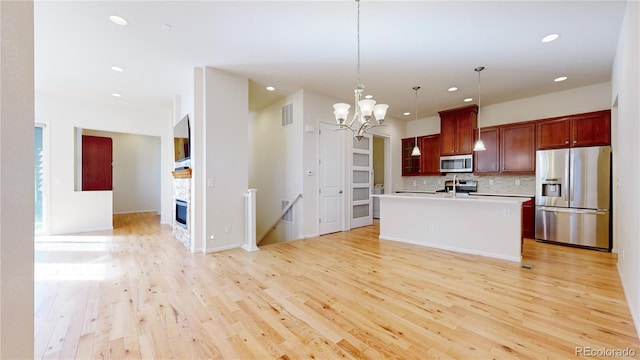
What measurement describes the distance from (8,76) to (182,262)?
344 centimetres

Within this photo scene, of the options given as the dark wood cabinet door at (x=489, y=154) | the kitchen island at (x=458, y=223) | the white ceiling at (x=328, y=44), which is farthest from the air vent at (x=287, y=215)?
the dark wood cabinet door at (x=489, y=154)

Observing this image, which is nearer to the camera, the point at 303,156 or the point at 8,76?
the point at 8,76

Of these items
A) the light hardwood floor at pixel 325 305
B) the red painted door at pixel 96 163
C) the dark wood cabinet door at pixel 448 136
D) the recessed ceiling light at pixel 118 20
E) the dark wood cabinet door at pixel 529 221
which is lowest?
the light hardwood floor at pixel 325 305

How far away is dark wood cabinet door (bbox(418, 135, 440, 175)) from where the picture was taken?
666 cm

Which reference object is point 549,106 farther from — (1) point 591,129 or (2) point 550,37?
(2) point 550,37

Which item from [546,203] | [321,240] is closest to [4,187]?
[321,240]

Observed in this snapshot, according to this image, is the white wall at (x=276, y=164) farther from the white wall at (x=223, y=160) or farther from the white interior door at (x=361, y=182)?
the white interior door at (x=361, y=182)

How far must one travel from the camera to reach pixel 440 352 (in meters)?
1.79

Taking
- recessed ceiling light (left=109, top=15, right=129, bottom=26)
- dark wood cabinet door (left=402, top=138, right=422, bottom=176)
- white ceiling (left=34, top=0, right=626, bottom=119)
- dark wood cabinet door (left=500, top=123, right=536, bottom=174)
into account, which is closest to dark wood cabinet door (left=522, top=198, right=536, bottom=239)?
dark wood cabinet door (left=500, top=123, right=536, bottom=174)

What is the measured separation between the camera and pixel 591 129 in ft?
14.5

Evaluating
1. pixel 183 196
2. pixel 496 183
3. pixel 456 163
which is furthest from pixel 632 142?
pixel 183 196

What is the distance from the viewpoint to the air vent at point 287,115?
5.44 meters

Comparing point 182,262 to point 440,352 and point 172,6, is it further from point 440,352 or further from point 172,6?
point 440,352

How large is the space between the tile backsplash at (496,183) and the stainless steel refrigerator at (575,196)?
0.71m
